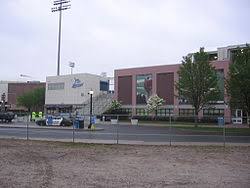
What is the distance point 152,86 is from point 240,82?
1652 inches

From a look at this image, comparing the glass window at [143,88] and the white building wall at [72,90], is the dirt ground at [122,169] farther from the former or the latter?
the white building wall at [72,90]

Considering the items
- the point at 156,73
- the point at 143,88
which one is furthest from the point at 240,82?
the point at 143,88

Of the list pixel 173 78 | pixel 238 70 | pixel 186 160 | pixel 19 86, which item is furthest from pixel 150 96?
pixel 19 86

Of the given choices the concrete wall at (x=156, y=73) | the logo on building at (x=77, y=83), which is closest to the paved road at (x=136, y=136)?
the concrete wall at (x=156, y=73)

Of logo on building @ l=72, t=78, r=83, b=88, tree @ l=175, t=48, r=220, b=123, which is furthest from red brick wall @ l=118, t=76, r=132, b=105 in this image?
tree @ l=175, t=48, r=220, b=123

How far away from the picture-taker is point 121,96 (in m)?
82.7

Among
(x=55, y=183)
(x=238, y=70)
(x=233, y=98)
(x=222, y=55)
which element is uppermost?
(x=222, y=55)

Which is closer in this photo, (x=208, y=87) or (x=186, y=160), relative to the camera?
(x=186, y=160)

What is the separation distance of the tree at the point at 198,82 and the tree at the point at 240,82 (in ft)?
24.5

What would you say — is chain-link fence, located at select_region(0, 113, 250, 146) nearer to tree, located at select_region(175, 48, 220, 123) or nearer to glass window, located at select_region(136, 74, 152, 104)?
tree, located at select_region(175, 48, 220, 123)

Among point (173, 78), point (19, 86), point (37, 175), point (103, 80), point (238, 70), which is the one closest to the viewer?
point (37, 175)

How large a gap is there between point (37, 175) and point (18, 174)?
57cm

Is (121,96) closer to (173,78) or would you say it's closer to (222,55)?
(173,78)

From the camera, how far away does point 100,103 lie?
91.5 m
